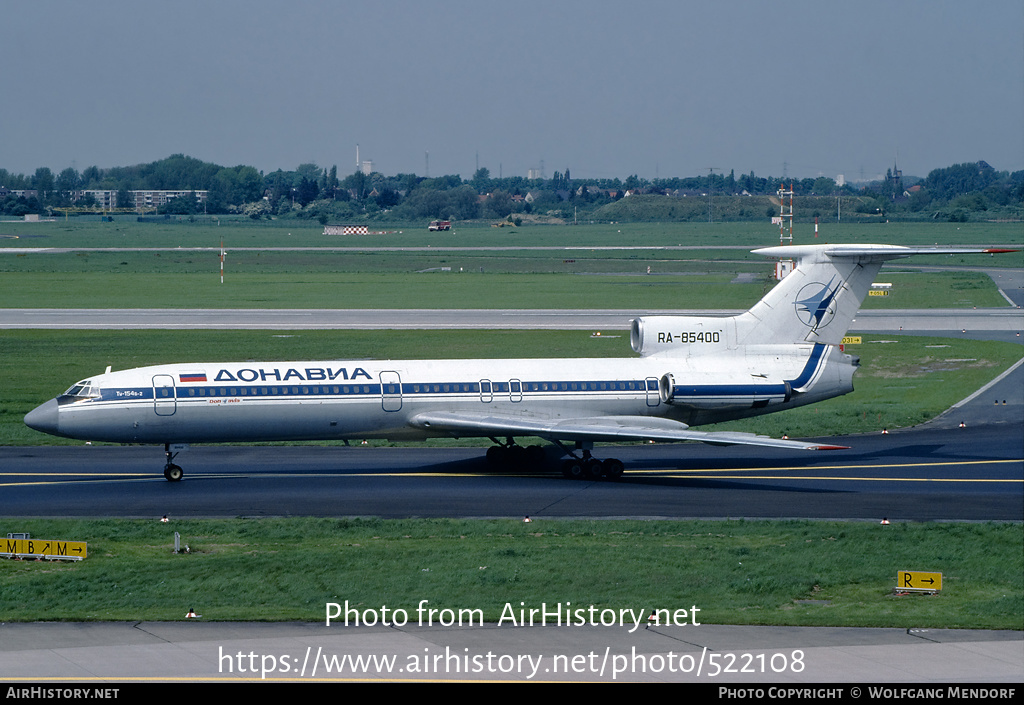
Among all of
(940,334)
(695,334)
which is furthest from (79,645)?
(940,334)

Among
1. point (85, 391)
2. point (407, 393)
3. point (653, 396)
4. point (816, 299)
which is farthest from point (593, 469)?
point (85, 391)

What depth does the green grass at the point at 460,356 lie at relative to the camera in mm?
42938

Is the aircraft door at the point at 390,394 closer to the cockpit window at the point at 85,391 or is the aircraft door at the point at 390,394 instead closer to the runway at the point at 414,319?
the cockpit window at the point at 85,391

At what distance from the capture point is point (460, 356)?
188ft

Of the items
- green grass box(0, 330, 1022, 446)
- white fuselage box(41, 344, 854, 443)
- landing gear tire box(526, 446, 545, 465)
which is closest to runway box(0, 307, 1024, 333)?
green grass box(0, 330, 1022, 446)

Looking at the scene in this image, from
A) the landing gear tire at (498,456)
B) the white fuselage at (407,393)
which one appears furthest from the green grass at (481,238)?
the landing gear tire at (498,456)

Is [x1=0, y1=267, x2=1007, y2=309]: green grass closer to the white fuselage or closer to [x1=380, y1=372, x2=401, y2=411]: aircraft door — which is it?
the white fuselage

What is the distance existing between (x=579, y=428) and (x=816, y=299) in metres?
9.03

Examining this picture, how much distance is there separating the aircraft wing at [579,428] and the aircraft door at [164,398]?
6.86m

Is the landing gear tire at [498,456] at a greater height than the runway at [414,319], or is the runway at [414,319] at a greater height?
the runway at [414,319]

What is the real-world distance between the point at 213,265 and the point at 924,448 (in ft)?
291

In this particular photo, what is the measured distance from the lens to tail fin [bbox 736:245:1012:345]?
36844 millimetres

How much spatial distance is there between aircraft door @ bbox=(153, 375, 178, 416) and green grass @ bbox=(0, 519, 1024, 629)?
5561 millimetres

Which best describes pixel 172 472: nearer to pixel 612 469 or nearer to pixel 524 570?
pixel 612 469
